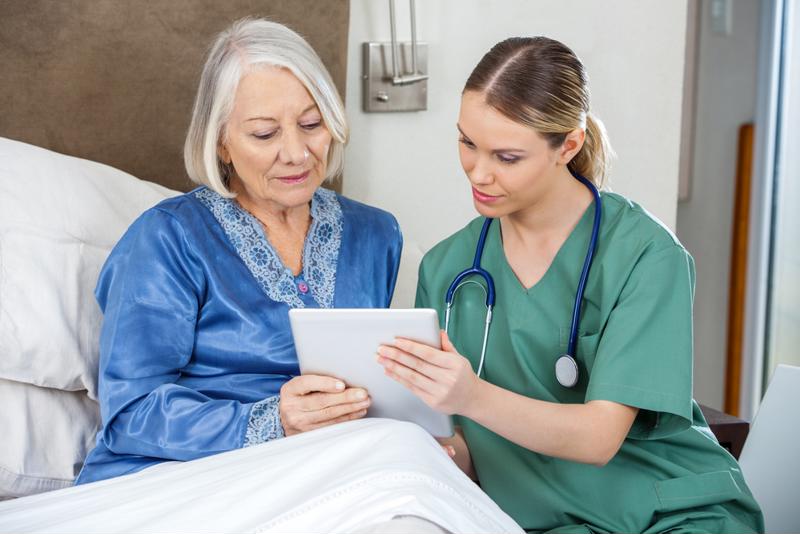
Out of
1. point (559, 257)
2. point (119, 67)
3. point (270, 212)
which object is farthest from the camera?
point (119, 67)

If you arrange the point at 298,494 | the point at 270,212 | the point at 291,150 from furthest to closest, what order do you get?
the point at 270,212
the point at 291,150
the point at 298,494

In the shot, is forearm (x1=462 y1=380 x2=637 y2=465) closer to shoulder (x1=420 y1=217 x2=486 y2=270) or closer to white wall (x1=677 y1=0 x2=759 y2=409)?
shoulder (x1=420 y1=217 x2=486 y2=270)

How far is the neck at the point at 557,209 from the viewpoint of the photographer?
1535mm

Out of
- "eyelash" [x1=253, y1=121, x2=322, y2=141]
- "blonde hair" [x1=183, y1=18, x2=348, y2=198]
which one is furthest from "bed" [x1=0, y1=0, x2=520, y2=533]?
"eyelash" [x1=253, y1=121, x2=322, y2=141]

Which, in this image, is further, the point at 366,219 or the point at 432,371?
the point at 366,219

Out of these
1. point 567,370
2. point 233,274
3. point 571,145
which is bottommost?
point 567,370

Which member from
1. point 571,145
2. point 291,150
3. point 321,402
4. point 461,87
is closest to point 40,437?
point 321,402

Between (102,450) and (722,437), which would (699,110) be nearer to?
(722,437)

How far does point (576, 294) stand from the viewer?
1.49 metres

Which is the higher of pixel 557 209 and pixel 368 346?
pixel 557 209

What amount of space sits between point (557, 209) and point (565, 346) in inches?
8.4

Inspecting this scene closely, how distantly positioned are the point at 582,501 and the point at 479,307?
34cm

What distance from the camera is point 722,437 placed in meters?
1.93

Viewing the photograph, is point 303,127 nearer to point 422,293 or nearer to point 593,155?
point 422,293
